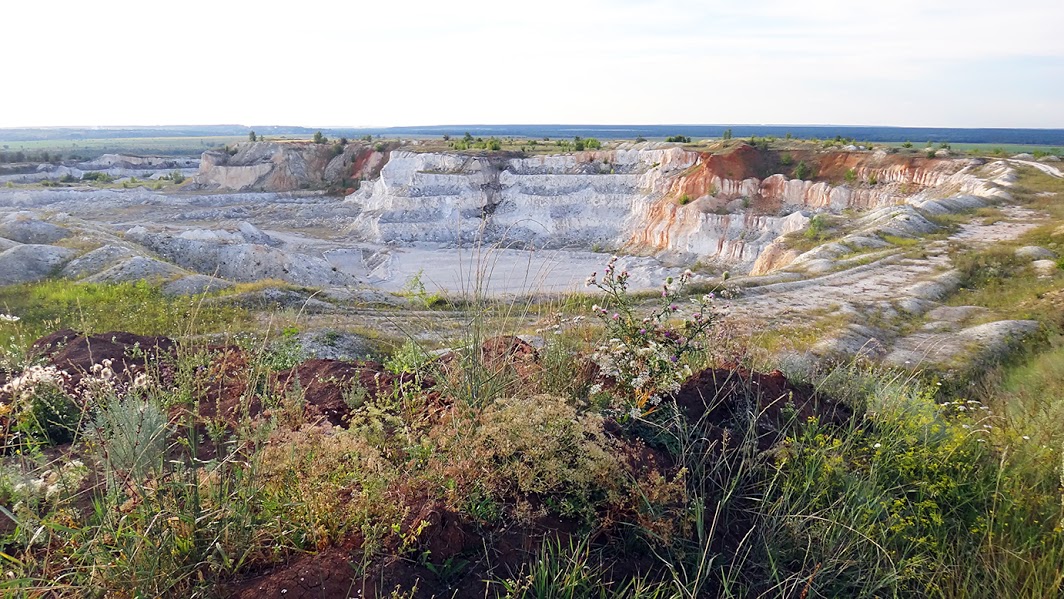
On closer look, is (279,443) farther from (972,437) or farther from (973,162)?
(973,162)

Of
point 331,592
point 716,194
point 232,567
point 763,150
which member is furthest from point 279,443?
point 763,150

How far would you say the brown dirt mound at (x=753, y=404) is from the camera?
4328 millimetres

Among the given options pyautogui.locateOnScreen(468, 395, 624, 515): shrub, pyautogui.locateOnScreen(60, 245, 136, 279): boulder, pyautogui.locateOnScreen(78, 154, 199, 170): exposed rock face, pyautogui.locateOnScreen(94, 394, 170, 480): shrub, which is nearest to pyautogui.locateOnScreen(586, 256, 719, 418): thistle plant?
pyautogui.locateOnScreen(468, 395, 624, 515): shrub

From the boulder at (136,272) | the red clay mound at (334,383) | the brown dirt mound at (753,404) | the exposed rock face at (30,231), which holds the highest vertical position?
the brown dirt mound at (753,404)

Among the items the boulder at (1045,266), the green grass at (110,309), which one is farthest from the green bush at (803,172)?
the green grass at (110,309)

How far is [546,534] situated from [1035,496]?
127 inches

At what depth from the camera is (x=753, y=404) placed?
4602mm

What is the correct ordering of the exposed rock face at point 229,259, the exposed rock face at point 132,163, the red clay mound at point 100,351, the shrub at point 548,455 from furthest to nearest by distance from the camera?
the exposed rock face at point 132,163 < the exposed rock face at point 229,259 < the red clay mound at point 100,351 < the shrub at point 548,455

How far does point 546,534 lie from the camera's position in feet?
10.3

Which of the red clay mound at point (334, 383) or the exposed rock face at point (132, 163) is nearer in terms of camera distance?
the red clay mound at point (334, 383)

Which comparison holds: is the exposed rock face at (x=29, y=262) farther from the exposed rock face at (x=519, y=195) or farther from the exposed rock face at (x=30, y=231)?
the exposed rock face at (x=519, y=195)

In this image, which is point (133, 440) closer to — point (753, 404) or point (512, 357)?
point (512, 357)

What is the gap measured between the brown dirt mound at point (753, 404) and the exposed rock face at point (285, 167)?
2394 inches

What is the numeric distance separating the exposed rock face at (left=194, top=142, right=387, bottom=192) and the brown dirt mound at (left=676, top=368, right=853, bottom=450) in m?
60.8
